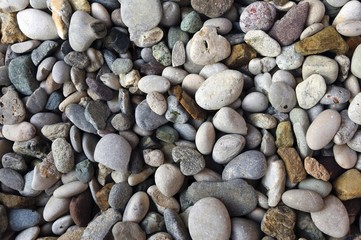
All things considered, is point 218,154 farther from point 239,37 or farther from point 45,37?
point 45,37

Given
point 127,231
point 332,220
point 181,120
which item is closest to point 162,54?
point 181,120

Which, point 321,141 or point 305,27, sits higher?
point 305,27

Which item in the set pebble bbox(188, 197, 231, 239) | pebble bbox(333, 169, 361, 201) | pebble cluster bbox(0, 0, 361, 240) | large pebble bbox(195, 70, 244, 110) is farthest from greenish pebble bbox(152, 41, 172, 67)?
pebble bbox(333, 169, 361, 201)

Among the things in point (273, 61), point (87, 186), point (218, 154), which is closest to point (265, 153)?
point (218, 154)

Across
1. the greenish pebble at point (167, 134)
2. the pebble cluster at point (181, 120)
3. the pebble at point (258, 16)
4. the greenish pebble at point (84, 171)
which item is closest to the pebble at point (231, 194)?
the pebble cluster at point (181, 120)

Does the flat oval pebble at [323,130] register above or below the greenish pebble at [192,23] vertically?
below

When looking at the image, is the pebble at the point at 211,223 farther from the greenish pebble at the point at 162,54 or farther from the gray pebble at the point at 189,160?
the greenish pebble at the point at 162,54

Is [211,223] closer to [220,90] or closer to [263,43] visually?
[220,90]
